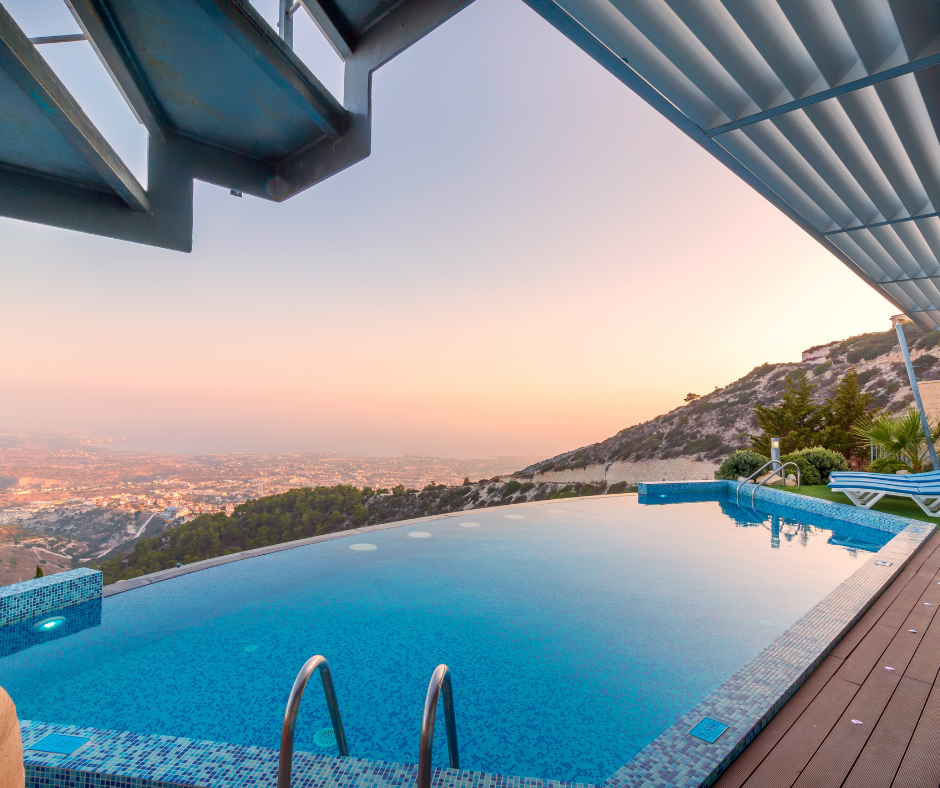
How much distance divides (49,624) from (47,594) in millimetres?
192

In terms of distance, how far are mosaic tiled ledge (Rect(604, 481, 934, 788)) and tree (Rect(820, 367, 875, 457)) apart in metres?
7.72

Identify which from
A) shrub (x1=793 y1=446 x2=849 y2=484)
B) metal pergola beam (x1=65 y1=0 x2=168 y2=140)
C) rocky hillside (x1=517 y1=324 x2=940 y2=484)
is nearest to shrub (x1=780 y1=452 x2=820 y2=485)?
shrub (x1=793 y1=446 x2=849 y2=484)

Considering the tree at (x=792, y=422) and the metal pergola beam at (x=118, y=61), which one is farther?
the tree at (x=792, y=422)

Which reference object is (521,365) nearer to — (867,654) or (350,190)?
(350,190)

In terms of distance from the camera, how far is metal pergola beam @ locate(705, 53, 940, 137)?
2004mm

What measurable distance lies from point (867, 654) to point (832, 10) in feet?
9.14

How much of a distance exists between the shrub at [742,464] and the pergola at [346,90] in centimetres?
714

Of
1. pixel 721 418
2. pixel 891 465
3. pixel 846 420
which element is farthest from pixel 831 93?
pixel 721 418

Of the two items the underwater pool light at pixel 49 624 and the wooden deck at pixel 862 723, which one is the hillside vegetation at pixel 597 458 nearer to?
the underwater pool light at pixel 49 624

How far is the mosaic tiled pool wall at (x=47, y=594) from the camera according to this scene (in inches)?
A: 125

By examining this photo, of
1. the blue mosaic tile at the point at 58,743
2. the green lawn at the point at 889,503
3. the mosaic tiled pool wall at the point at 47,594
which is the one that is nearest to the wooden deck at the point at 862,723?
the blue mosaic tile at the point at 58,743

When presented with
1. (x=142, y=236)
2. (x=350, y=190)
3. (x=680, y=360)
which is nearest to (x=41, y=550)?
(x=142, y=236)

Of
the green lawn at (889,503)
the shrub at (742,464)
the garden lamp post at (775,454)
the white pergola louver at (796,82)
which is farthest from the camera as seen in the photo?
the shrub at (742,464)

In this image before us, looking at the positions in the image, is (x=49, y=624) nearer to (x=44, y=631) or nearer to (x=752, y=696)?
(x=44, y=631)
